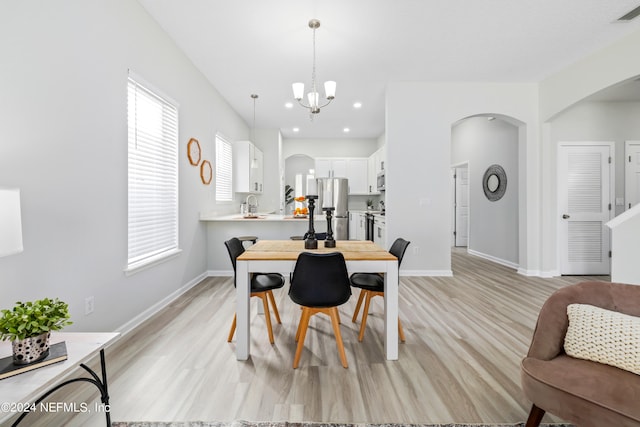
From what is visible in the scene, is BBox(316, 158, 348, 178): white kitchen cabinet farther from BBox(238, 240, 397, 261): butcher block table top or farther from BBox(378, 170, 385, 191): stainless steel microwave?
BBox(238, 240, 397, 261): butcher block table top

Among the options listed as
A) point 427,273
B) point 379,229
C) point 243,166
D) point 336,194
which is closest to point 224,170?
point 243,166

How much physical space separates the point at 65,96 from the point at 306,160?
290 inches

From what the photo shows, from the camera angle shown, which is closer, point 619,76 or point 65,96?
point 65,96

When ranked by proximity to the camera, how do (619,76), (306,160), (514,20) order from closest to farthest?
1. (514,20)
2. (619,76)
3. (306,160)

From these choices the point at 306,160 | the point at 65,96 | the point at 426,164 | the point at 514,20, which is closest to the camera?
the point at 65,96

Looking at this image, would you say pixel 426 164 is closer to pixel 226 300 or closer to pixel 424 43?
pixel 424 43

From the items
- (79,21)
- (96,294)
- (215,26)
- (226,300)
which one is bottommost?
(226,300)

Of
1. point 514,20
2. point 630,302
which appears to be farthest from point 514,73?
point 630,302

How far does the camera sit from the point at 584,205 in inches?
177

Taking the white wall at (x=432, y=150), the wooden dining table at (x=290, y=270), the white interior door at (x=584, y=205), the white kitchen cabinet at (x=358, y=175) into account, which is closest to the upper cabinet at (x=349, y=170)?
the white kitchen cabinet at (x=358, y=175)

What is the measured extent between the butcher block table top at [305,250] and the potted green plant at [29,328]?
1.05 m

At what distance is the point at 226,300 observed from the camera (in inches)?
133

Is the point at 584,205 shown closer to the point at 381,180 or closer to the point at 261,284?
the point at 381,180

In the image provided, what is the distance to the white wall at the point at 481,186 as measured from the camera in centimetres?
500
